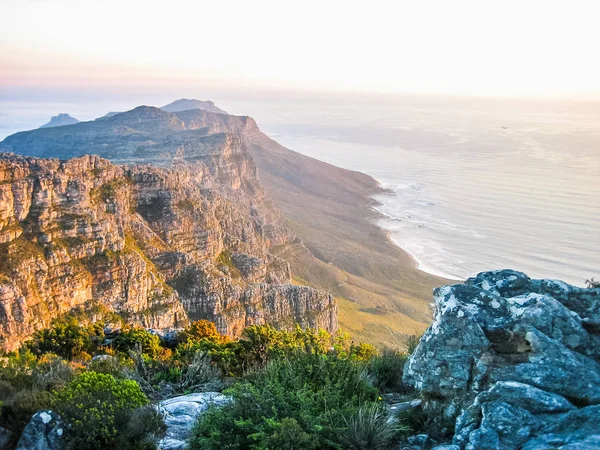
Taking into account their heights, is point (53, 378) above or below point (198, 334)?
above

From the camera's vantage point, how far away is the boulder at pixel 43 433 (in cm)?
842

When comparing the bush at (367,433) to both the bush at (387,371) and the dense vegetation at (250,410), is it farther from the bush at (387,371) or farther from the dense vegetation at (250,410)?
the bush at (387,371)

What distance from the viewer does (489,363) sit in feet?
27.6

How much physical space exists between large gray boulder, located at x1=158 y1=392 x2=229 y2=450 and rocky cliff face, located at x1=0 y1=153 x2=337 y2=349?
43988mm

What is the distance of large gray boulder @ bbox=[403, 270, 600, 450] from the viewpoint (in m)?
6.87

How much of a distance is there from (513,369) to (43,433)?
8534mm

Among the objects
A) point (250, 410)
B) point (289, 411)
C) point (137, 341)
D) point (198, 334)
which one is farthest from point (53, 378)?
point (198, 334)

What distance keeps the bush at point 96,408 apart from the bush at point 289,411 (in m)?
1.59

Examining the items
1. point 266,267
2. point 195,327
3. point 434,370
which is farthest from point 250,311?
point 434,370

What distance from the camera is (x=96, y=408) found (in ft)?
29.7

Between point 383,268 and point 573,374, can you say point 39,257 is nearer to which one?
point 573,374

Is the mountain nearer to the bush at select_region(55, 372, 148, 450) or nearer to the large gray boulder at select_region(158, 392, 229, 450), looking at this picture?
the large gray boulder at select_region(158, 392, 229, 450)

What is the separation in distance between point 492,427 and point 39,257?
5798 cm

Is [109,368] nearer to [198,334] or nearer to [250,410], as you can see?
[250,410]
